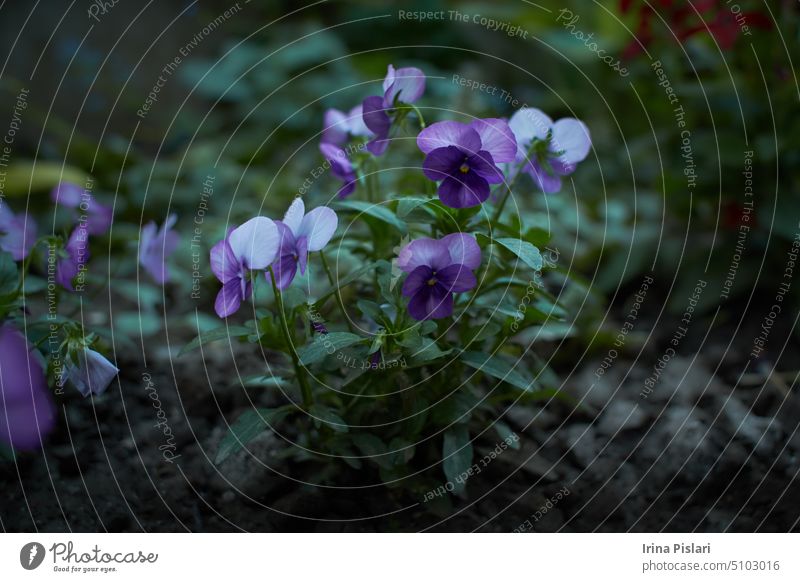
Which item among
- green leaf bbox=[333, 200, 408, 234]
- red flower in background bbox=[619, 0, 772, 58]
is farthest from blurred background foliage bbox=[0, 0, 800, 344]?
green leaf bbox=[333, 200, 408, 234]

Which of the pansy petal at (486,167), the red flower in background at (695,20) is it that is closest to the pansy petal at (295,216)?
the pansy petal at (486,167)

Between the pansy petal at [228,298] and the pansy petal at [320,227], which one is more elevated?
the pansy petal at [320,227]

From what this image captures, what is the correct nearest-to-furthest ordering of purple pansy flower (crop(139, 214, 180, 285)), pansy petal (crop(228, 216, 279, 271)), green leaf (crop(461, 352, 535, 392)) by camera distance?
pansy petal (crop(228, 216, 279, 271))
green leaf (crop(461, 352, 535, 392))
purple pansy flower (crop(139, 214, 180, 285))

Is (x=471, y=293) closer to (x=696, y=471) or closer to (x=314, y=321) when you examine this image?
(x=314, y=321)

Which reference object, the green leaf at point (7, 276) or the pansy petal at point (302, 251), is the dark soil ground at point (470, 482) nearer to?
the green leaf at point (7, 276)

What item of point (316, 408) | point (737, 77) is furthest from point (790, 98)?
point (316, 408)

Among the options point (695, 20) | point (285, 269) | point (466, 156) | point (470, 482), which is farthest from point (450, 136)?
point (695, 20)

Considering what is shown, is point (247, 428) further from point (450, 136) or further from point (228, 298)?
point (450, 136)
